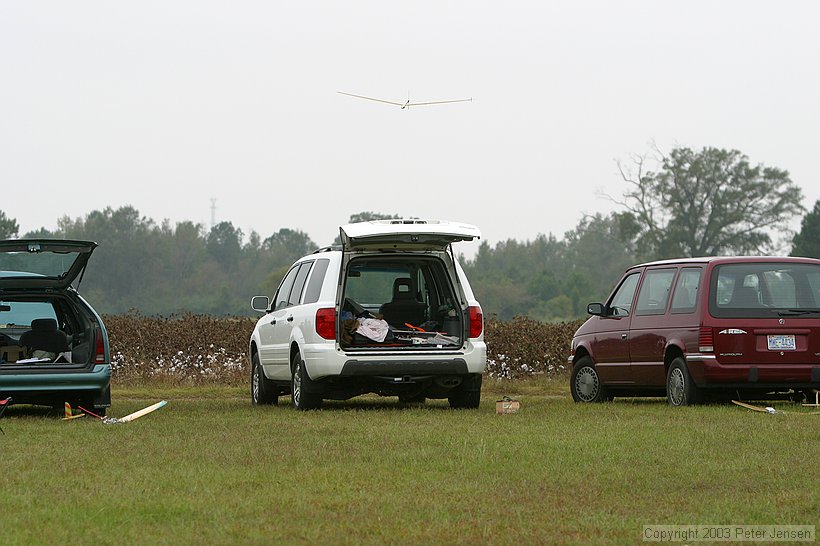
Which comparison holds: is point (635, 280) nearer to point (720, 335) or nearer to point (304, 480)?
point (720, 335)

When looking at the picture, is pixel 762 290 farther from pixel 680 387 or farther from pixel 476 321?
pixel 476 321

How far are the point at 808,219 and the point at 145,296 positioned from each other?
45847mm

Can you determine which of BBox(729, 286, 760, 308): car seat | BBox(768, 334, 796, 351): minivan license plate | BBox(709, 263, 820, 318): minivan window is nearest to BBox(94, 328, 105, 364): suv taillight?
BBox(709, 263, 820, 318): minivan window

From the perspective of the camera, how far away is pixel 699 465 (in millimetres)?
10195

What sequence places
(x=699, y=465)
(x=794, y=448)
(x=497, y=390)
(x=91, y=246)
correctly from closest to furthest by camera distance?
1. (x=699, y=465)
2. (x=794, y=448)
3. (x=91, y=246)
4. (x=497, y=390)

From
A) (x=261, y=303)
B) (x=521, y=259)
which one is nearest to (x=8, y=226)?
(x=521, y=259)

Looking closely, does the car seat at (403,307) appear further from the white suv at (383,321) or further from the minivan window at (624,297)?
the minivan window at (624,297)

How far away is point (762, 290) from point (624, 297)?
8.25 feet

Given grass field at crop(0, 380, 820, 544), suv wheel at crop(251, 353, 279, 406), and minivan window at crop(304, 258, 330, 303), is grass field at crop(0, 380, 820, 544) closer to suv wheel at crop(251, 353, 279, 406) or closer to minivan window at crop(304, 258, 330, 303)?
minivan window at crop(304, 258, 330, 303)

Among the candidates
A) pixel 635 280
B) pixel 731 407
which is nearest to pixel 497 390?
pixel 635 280

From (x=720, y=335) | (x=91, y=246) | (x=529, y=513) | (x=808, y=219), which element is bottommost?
(x=529, y=513)

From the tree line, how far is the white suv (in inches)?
2785

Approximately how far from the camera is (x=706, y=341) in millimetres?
15609

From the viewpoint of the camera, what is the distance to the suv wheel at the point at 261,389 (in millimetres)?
17844
